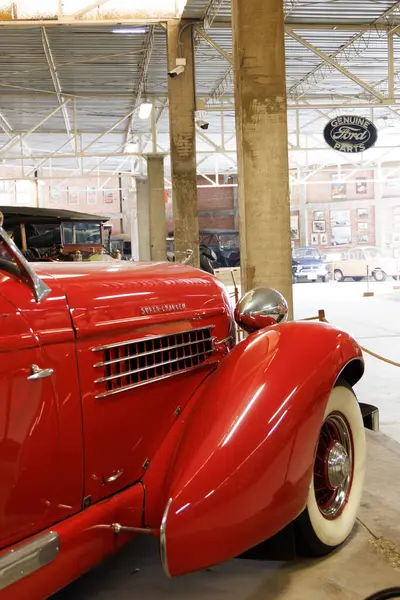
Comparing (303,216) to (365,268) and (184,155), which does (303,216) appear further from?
(184,155)

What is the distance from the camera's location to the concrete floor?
8.61 ft

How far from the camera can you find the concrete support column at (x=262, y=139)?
21.9ft

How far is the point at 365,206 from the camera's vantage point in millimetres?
34625

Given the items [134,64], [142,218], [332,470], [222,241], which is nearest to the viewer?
[332,470]

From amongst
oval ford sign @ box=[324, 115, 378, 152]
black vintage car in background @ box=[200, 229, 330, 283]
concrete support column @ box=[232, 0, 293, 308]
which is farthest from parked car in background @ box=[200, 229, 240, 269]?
concrete support column @ box=[232, 0, 293, 308]

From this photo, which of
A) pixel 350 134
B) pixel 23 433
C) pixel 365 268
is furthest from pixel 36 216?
pixel 365 268

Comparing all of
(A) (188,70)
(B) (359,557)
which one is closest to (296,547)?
(B) (359,557)

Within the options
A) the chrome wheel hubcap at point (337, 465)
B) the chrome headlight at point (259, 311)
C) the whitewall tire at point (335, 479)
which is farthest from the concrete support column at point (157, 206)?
the chrome wheel hubcap at point (337, 465)

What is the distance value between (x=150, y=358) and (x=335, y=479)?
1.07 metres

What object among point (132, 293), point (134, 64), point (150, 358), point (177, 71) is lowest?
point (150, 358)

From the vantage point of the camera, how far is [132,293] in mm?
2668

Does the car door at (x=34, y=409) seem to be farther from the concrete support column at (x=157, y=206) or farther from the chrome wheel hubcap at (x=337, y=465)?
the concrete support column at (x=157, y=206)

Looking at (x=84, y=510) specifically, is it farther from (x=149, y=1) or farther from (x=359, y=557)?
(x=149, y=1)

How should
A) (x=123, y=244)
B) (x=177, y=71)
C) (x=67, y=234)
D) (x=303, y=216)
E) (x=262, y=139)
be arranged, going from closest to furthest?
(x=262, y=139) < (x=67, y=234) < (x=177, y=71) < (x=123, y=244) < (x=303, y=216)
